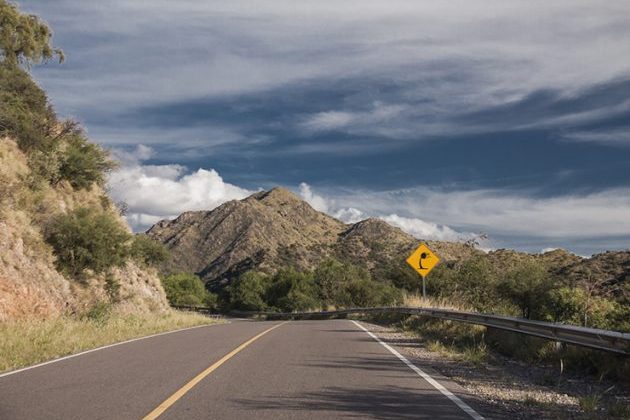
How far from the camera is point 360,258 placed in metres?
124

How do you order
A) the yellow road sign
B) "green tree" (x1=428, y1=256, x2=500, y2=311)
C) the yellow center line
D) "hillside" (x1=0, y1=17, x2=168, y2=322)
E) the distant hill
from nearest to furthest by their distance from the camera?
the yellow center line → "hillside" (x1=0, y1=17, x2=168, y2=322) → the yellow road sign → "green tree" (x1=428, y1=256, x2=500, y2=311) → the distant hill

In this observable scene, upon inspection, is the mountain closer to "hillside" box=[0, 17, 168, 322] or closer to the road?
"hillside" box=[0, 17, 168, 322]

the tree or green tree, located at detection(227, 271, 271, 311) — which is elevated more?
the tree

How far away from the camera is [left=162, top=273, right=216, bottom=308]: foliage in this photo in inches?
3957

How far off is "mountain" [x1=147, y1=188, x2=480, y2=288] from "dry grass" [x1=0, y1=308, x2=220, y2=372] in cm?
8598

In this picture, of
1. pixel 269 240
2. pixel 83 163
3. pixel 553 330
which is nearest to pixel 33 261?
pixel 83 163

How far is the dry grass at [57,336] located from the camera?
13055 millimetres

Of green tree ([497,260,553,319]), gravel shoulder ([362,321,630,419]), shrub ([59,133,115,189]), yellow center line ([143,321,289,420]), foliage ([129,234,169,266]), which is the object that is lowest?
gravel shoulder ([362,321,630,419])

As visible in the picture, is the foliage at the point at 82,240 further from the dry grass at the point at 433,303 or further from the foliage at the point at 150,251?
the dry grass at the point at 433,303

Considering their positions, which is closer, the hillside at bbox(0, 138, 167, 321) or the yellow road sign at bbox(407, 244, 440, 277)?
the hillside at bbox(0, 138, 167, 321)

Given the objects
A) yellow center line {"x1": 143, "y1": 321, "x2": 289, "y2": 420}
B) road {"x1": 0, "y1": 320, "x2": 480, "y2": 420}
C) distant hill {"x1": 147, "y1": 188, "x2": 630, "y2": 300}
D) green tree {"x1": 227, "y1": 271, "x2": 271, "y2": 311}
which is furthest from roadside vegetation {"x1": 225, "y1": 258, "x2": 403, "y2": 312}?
yellow center line {"x1": 143, "y1": 321, "x2": 289, "y2": 420}

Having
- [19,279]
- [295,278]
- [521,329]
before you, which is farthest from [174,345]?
[295,278]

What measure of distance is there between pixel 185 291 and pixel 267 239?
51.5 meters

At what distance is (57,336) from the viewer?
15500 mm
